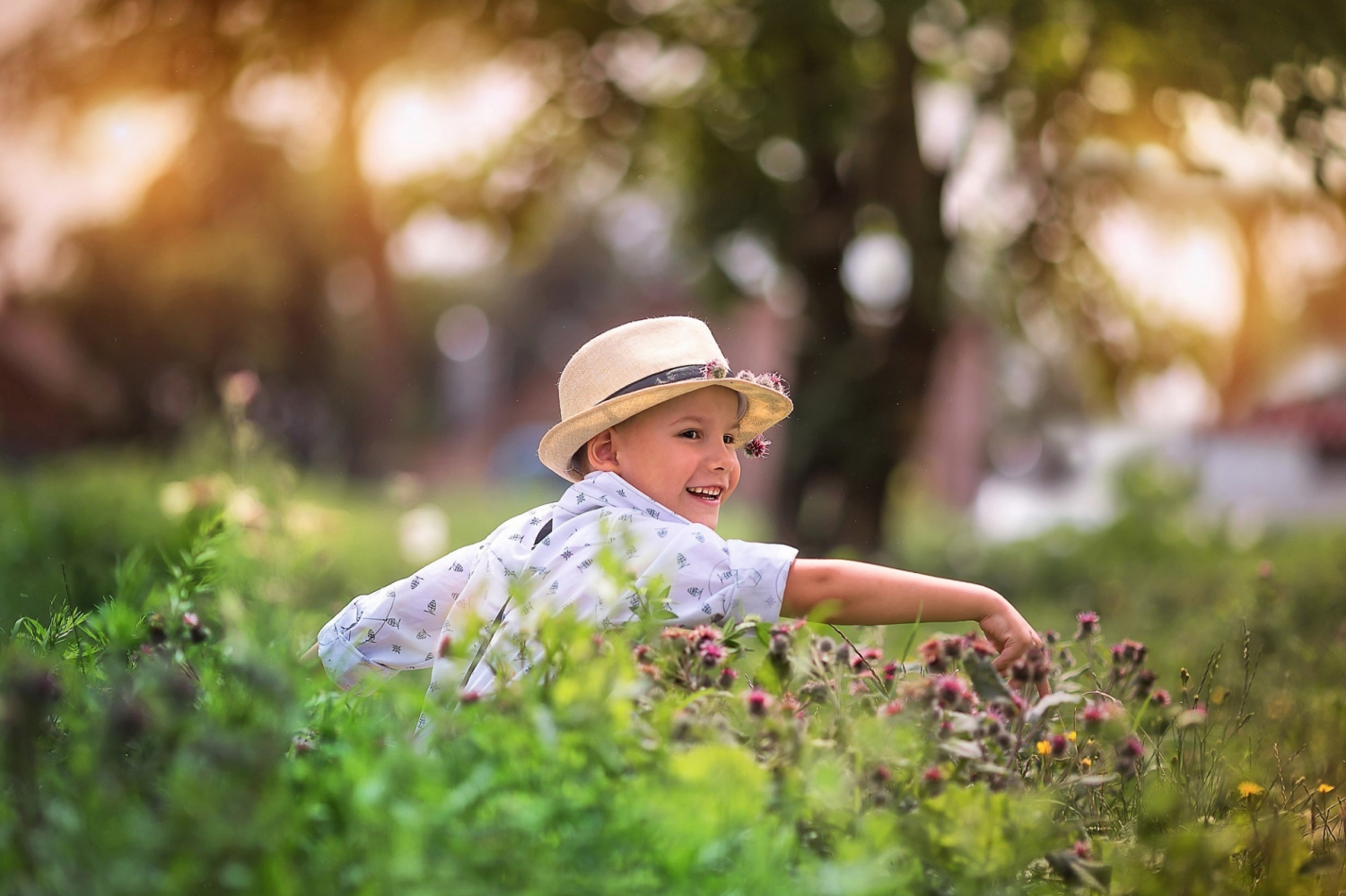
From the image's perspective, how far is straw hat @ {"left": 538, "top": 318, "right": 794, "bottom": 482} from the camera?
271cm

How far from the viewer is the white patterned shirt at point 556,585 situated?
7.75 feet

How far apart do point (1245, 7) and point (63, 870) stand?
6281 millimetres

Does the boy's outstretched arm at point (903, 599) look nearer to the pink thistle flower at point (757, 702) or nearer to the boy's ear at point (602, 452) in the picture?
the pink thistle flower at point (757, 702)

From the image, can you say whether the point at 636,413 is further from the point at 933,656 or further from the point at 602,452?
the point at 933,656

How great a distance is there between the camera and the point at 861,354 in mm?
9664

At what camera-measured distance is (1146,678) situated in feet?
7.75

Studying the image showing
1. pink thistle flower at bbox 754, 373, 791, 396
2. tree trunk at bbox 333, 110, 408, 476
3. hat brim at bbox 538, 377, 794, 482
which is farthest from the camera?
tree trunk at bbox 333, 110, 408, 476

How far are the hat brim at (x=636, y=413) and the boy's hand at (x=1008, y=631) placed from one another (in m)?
0.72

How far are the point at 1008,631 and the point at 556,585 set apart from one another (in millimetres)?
903

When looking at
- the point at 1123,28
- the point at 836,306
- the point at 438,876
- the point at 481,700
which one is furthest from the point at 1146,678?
the point at 836,306

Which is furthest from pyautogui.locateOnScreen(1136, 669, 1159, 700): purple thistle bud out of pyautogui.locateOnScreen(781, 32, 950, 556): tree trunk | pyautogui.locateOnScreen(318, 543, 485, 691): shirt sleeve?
pyautogui.locateOnScreen(781, 32, 950, 556): tree trunk

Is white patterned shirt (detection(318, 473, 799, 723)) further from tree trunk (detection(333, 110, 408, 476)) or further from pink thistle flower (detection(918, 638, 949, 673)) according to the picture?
tree trunk (detection(333, 110, 408, 476))

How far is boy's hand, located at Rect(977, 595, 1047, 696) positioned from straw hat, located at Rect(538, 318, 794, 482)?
738 millimetres

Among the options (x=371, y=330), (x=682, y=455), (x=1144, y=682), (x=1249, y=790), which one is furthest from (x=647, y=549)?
(x=371, y=330)
